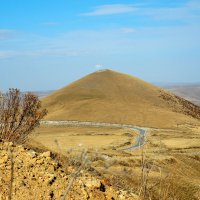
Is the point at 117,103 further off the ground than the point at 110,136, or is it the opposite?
the point at 117,103

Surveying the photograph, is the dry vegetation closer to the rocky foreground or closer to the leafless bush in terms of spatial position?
the rocky foreground

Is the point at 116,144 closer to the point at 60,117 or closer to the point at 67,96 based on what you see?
the point at 60,117

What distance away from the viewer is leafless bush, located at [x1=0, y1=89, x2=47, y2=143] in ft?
68.1

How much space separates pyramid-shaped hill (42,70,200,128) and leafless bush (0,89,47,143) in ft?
282

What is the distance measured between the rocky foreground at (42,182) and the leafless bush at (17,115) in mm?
9271

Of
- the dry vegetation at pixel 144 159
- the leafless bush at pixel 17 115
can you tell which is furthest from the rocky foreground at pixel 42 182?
the leafless bush at pixel 17 115

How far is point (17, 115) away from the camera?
76.8 feet

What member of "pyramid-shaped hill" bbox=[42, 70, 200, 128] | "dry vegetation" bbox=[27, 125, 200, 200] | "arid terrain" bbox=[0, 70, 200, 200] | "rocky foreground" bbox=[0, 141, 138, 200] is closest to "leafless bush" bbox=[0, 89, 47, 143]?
"arid terrain" bbox=[0, 70, 200, 200]

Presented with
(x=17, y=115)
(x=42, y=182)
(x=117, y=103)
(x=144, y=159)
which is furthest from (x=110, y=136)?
(x=144, y=159)

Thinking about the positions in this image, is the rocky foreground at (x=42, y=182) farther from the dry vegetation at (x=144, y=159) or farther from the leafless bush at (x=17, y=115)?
the leafless bush at (x=17, y=115)

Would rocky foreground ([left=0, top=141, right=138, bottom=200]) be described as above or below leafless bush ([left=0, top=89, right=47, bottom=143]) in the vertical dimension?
below

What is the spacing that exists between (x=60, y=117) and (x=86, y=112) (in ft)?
29.7

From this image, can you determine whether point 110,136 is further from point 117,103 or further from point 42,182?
point 42,182

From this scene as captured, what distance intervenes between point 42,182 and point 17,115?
14.5 metres
